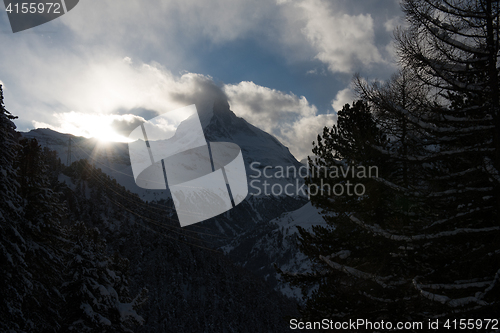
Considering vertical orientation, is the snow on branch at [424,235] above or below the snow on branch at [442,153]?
below

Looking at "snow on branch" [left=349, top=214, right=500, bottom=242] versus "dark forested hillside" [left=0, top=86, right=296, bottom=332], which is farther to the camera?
"dark forested hillside" [left=0, top=86, right=296, bottom=332]

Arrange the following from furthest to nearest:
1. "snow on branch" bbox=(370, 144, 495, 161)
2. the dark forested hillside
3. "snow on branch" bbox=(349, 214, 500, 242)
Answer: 1. the dark forested hillside
2. "snow on branch" bbox=(370, 144, 495, 161)
3. "snow on branch" bbox=(349, 214, 500, 242)

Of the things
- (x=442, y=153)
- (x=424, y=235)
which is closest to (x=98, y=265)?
(x=424, y=235)

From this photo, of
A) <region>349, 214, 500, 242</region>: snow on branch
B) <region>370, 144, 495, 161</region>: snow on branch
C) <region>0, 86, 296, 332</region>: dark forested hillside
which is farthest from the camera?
<region>0, 86, 296, 332</region>: dark forested hillside

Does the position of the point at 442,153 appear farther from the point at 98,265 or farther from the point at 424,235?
the point at 98,265

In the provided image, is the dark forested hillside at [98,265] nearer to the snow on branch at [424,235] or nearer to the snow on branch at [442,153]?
the snow on branch at [424,235]

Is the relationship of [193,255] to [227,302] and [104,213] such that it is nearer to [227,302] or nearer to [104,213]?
[227,302]

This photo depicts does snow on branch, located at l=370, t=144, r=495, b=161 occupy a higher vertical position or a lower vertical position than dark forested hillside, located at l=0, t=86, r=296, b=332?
higher

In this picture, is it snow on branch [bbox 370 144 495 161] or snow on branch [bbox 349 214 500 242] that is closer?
snow on branch [bbox 349 214 500 242]

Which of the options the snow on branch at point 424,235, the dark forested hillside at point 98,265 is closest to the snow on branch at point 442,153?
the snow on branch at point 424,235

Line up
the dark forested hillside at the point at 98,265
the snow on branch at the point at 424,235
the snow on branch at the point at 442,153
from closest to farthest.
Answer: the snow on branch at the point at 424,235 → the snow on branch at the point at 442,153 → the dark forested hillside at the point at 98,265

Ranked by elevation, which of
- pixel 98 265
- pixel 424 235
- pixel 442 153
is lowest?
pixel 98 265

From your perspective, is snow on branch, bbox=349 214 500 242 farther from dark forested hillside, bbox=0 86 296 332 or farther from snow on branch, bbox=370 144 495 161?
dark forested hillside, bbox=0 86 296 332

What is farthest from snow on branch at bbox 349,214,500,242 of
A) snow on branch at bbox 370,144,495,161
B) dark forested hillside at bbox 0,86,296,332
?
dark forested hillside at bbox 0,86,296,332
